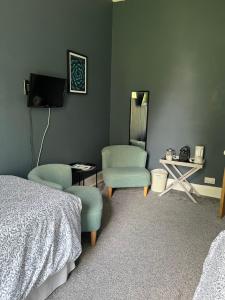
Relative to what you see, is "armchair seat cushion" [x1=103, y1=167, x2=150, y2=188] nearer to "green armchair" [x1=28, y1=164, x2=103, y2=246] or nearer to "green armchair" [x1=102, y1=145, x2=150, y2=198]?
"green armchair" [x1=102, y1=145, x2=150, y2=198]

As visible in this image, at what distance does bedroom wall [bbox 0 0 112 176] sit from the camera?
2.36 meters

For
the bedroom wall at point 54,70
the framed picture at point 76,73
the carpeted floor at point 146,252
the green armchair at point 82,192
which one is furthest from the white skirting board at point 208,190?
the framed picture at point 76,73

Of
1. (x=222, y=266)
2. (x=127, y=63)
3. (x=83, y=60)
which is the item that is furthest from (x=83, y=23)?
(x=222, y=266)

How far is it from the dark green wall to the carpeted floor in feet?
3.26

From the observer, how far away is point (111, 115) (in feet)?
14.3

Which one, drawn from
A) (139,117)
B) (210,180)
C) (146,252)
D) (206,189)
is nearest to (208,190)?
(206,189)

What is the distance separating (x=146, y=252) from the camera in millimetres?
2242

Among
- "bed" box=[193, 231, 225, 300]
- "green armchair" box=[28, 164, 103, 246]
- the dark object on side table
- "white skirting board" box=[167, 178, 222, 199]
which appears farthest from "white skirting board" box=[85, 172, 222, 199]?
"bed" box=[193, 231, 225, 300]

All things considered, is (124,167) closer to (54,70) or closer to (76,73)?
(76,73)

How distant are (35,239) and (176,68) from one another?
3253 millimetres

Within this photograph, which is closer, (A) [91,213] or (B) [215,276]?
(B) [215,276]

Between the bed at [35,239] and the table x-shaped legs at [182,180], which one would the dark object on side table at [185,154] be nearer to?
the table x-shaped legs at [182,180]

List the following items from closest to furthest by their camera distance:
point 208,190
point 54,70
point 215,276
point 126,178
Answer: point 215,276, point 54,70, point 126,178, point 208,190

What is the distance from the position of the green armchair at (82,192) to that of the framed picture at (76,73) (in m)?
1.24
